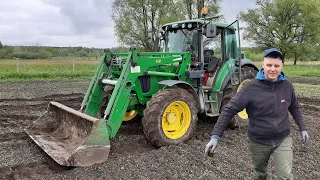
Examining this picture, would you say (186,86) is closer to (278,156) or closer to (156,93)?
(156,93)

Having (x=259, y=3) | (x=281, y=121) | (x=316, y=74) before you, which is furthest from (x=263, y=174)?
(x=259, y=3)

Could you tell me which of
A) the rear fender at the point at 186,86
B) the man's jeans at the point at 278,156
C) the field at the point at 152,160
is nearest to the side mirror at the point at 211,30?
the rear fender at the point at 186,86

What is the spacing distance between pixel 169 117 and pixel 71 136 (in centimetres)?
177

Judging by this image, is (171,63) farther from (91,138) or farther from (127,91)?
(91,138)

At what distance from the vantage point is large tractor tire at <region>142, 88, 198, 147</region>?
538 cm

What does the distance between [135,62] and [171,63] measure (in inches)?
38.5

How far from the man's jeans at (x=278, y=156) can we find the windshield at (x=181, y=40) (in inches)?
145

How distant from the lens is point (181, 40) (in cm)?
693

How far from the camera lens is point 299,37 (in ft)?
116

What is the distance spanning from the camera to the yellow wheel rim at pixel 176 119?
A: 5.71 meters

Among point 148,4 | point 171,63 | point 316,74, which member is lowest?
point 316,74

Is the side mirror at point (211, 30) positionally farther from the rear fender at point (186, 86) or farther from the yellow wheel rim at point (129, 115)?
the yellow wheel rim at point (129, 115)

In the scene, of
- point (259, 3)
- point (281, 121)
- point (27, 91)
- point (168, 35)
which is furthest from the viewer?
point (259, 3)

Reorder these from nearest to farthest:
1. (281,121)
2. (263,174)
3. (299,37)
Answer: (281,121)
(263,174)
(299,37)
